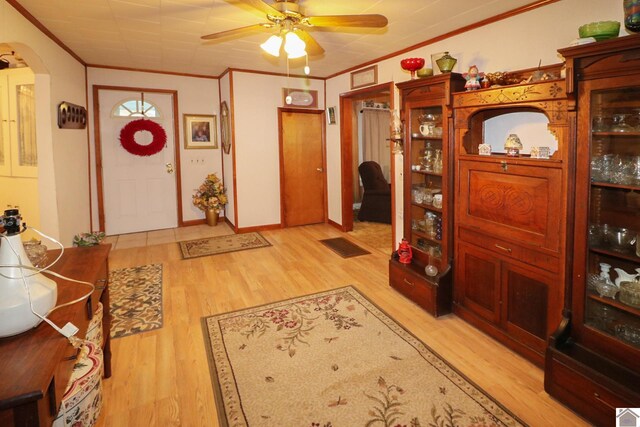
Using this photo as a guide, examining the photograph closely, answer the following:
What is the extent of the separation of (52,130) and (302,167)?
3465 mm

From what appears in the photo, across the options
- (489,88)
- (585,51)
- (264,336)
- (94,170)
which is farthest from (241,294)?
(94,170)

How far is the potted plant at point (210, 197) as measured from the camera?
618cm

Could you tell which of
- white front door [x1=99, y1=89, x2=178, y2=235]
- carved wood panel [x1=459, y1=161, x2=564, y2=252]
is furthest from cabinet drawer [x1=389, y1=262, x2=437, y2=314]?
white front door [x1=99, y1=89, x2=178, y2=235]

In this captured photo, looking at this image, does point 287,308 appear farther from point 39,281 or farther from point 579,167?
point 579,167

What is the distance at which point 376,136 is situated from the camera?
8.13 metres

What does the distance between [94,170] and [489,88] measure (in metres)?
5.41

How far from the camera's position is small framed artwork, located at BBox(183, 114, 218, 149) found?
6.14 meters

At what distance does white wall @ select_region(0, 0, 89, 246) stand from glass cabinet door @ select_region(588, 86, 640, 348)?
13.0ft

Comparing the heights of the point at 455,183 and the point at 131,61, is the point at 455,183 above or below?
below

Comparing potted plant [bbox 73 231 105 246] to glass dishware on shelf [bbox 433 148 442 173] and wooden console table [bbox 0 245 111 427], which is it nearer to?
wooden console table [bbox 0 245 111 427]

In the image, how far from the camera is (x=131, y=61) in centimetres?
508

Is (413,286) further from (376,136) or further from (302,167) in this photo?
(376,136)

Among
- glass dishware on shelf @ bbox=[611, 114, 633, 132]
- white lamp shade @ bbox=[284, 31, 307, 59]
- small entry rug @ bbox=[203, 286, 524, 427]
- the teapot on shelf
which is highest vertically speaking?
white lamp shade @ bbox=[284, 31, 307, 59]

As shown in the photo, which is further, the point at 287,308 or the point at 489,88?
the point at 287,308
